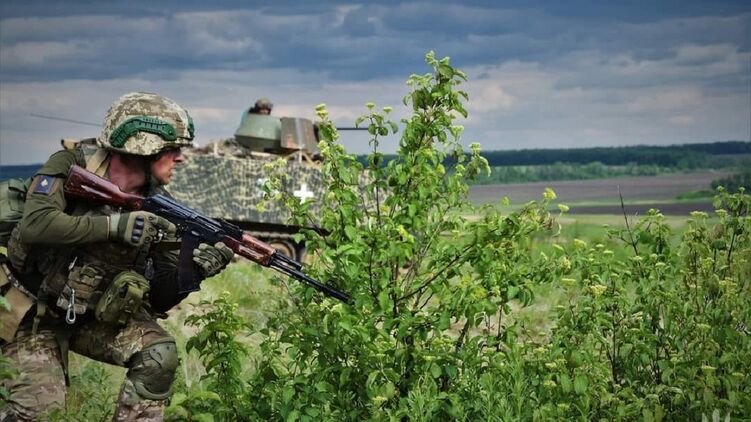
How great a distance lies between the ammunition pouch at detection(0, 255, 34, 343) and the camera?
5.74m

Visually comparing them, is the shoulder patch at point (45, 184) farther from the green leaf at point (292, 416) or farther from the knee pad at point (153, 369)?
the green leaf at point (292, 416)

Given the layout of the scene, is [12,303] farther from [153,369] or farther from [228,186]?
[228,186]

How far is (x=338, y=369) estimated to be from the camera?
5855mm

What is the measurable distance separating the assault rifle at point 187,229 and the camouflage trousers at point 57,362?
1.19 ft

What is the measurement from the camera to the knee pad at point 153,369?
5.67 metres

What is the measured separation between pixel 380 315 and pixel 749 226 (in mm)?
2177

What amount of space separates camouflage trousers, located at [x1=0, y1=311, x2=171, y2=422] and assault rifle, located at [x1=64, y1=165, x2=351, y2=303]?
1.19 feet

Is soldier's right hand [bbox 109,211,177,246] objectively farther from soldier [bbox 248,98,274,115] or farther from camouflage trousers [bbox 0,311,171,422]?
soldier [bbox 248,98,274,115]

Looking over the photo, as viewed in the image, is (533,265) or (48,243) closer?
(48,243)

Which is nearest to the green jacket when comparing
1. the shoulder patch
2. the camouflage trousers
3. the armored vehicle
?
the shoulder patch

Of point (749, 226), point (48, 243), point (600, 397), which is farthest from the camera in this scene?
point (749, 226)

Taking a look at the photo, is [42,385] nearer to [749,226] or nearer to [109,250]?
[109,250]

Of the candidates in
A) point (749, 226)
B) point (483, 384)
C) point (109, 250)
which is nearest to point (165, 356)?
point (109, 250)

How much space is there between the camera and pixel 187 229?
5742mm
